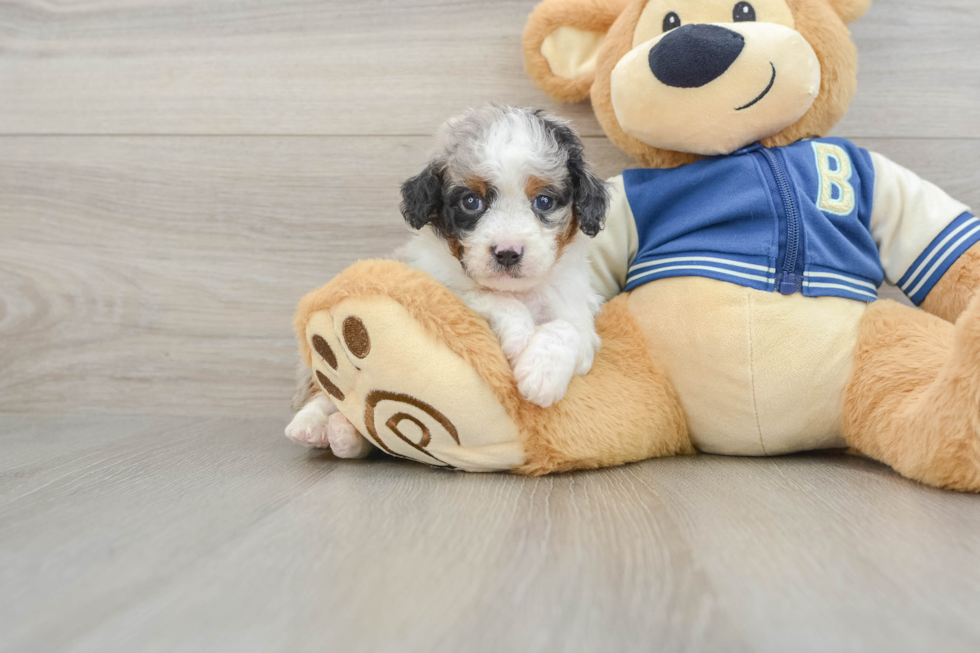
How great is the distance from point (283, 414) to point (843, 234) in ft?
4.62

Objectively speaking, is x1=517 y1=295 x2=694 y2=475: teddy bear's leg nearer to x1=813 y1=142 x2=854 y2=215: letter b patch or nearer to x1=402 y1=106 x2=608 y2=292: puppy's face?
x1=402 y1=106 x2=608 y2=292: puppy's face

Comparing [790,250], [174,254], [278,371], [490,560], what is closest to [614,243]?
[790,250]

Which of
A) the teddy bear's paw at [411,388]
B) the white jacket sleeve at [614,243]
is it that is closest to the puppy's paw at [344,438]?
the teddy bear's paw at [411,388]

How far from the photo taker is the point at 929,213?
1.32m

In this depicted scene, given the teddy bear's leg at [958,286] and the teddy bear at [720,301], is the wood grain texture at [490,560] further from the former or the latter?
the teddy bear's leg at [958,286]

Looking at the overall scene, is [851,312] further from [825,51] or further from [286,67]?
[286,67]

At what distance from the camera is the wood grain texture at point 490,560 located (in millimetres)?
625

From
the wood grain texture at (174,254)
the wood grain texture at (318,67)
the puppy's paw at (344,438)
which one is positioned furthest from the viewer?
the wood grain texture at (174,254)

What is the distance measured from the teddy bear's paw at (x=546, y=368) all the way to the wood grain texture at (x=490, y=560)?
15 cm

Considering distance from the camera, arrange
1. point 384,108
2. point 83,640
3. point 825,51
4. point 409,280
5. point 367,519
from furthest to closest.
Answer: point 384,108
point 825,51
point 409,280
point 367,519
point 83,640

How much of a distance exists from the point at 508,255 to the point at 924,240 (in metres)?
0.83

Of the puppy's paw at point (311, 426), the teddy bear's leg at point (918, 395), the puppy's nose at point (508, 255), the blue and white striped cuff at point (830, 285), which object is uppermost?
the puppy's nose at point (508, 255)

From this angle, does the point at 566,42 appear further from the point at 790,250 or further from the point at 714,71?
the point at 790,250

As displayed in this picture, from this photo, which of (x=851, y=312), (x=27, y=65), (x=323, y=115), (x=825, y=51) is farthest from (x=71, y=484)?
(x=825, y=51)
